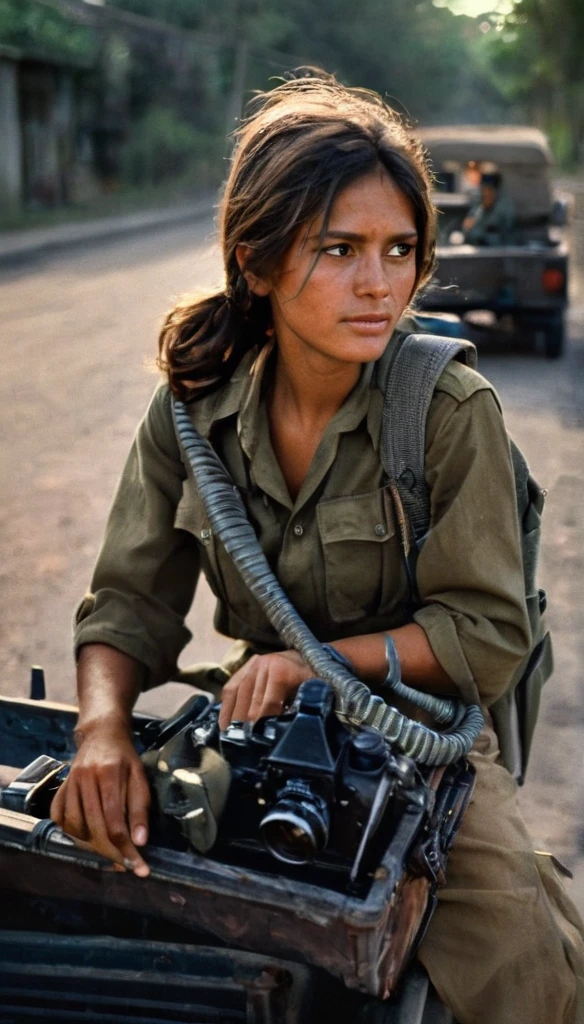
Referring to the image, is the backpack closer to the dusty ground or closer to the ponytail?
the ponytail

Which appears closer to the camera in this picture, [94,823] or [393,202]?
[94,823]

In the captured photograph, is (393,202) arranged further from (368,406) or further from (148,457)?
(148,457)

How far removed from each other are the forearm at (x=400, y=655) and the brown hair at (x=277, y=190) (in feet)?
1.93

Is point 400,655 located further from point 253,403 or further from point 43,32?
point 43,32

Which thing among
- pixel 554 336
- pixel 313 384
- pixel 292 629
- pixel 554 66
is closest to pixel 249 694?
pixel 292 629

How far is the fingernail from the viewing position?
167cm

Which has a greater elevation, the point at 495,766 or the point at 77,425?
the point at 495,766

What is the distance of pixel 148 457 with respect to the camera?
2205 mm

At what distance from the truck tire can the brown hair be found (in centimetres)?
735

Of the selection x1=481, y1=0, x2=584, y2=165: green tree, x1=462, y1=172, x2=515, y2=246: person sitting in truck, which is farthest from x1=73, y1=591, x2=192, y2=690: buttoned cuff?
x1=481, y1=0, x2=584, y2=165: green tree

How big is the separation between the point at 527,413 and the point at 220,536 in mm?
5832

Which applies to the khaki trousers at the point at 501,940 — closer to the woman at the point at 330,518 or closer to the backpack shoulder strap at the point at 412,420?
the woman at the point at 330,518

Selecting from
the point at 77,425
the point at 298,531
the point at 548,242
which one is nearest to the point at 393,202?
the point at 298,531

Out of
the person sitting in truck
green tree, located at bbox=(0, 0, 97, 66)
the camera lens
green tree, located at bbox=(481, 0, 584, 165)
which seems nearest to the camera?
the camera lens
